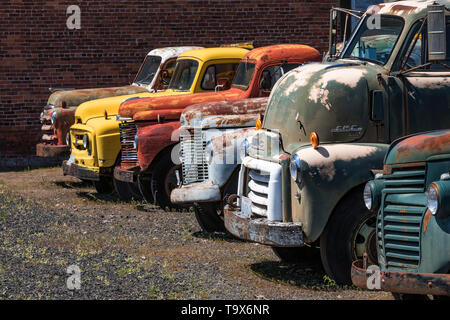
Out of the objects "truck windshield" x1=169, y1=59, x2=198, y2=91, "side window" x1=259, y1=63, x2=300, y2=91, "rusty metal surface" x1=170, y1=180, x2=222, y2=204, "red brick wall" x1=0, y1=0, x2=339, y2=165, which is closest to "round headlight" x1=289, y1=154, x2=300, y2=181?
"rusty metal surface" x1=170, y1=180, x2=222, y2=204

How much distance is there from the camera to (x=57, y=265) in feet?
25.9

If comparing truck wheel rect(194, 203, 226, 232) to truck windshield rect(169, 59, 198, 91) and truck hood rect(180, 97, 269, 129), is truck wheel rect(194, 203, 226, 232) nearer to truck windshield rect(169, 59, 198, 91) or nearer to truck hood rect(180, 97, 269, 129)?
truck hood rect(180, 97, 269, 129)

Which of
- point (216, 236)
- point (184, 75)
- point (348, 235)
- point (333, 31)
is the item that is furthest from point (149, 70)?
point (348, 235)

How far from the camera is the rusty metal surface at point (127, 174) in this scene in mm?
11164

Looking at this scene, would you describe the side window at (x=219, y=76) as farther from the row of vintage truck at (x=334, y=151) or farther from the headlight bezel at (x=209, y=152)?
the headlight bezel at (x=209, y=152)

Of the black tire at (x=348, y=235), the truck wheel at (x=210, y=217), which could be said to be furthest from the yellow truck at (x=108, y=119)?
the black tire at (x=348, y=235)

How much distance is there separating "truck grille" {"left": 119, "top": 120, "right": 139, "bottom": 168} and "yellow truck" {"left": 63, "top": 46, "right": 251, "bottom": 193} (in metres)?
0.43

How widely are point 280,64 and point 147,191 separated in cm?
253

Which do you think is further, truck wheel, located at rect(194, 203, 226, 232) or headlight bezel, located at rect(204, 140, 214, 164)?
truck wheel, located at rect(194, 203, 226, 232)

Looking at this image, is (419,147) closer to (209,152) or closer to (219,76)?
(209,152)

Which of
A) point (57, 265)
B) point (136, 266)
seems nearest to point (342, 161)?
point (136, 266)

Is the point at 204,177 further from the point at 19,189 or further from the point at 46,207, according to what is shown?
the point at 19,189

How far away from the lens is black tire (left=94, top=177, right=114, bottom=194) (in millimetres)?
13398

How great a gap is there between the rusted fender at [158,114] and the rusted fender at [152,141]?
10.3 inches
